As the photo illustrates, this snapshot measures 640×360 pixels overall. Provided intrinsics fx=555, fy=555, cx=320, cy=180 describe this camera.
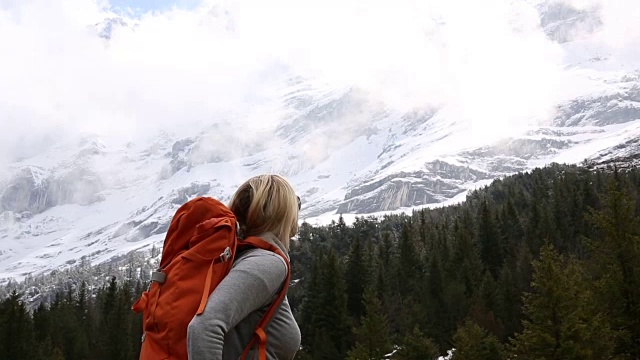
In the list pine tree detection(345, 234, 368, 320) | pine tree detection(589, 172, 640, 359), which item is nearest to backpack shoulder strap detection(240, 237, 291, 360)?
pine tree detection(589, 172, 640, 359)

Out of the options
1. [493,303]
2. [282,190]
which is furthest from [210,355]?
[493,303]

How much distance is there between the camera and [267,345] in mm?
3523

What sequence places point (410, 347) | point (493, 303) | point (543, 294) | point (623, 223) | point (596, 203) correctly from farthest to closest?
point (596, 203) → point (493, 303) → point (410, 347) → point (623, 223) → point (543, 294)

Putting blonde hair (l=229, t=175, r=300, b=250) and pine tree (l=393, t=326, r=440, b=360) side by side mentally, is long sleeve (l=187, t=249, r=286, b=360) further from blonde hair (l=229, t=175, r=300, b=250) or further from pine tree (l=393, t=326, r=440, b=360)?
pine tree (l=393, t=326, r=440, b=360)

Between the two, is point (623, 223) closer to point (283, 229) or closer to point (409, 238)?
point (283, 229)

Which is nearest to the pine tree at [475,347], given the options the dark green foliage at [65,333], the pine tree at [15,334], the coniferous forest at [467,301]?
the coniferous forest at [467,301]

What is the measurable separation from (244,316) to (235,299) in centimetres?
17

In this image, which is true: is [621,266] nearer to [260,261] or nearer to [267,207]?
[267,207]

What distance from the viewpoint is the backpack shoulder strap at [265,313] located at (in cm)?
340

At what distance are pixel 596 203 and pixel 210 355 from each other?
9630 centimetres

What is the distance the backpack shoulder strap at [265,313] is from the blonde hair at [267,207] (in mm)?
225

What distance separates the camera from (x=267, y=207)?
3.87 metres

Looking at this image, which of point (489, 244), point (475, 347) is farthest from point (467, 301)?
point (475, 347)

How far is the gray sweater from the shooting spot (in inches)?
122
